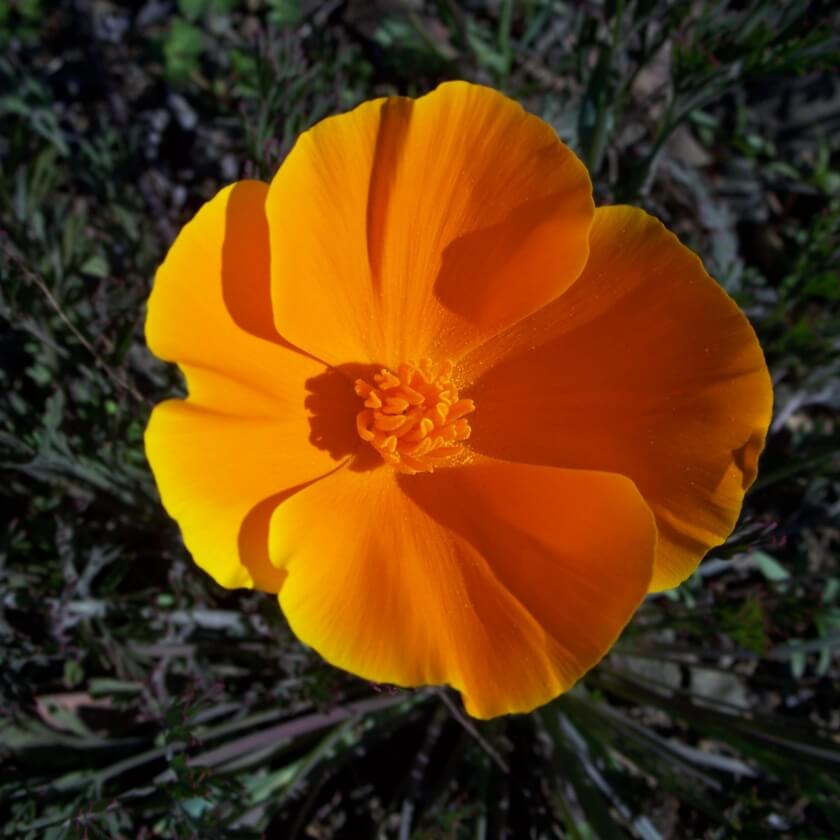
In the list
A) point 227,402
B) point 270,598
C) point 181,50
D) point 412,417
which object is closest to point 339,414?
point 412,417

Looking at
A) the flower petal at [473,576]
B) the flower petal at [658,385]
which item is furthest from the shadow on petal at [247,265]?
the flower petal at [658,385]

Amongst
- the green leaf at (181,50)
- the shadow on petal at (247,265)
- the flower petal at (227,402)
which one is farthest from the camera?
the green leaf at (181,50)

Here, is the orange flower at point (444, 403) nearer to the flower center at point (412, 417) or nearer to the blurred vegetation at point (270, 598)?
the flower center at point (412, 417)

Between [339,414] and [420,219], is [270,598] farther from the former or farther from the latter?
[420,219]

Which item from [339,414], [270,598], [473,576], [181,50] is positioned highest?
[181,50]

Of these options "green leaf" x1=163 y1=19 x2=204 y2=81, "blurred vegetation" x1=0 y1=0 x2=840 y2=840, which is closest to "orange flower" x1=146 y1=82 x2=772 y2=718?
"blurred vegetation" x1=0 y1=0 x2=840 y2=840

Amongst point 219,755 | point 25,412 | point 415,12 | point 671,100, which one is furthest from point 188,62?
point 219,755

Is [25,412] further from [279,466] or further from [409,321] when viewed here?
[409,321]
